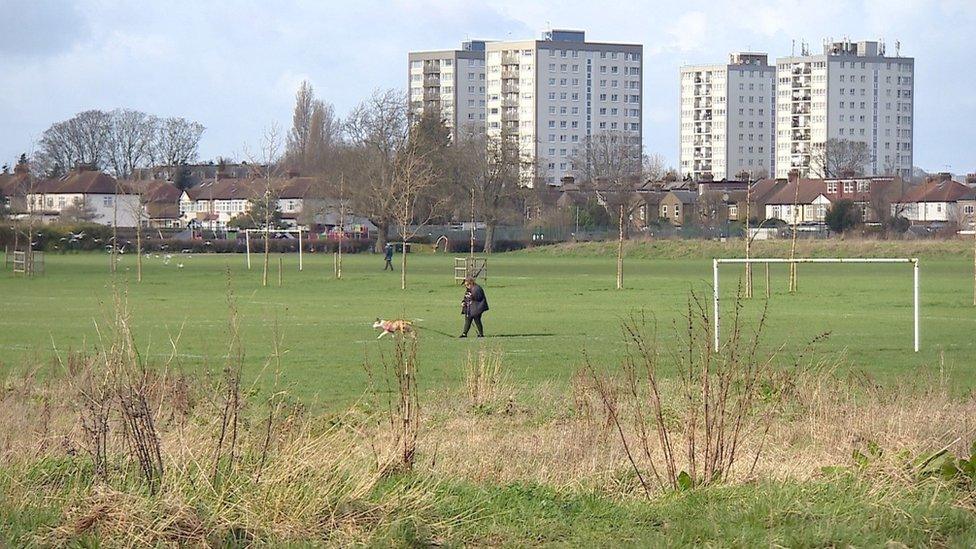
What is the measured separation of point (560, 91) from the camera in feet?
578

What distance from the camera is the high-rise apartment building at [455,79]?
183 metres

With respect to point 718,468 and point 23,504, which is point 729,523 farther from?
point 23,504

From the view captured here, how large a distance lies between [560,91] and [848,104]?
1784 inches

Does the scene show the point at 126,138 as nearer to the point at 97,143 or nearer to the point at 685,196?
the point at 97,143

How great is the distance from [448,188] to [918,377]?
90.0 m

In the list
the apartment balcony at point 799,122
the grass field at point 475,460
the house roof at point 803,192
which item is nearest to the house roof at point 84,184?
the house roof at point 803,192

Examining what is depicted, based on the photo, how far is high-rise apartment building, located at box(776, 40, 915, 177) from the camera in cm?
19112

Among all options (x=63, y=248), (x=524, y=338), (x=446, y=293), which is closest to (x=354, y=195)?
(x=63, y=248)

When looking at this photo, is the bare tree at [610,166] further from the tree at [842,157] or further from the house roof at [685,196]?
the tree at [842,157]

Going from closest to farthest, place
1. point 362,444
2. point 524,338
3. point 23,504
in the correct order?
point 23,504
point 362,444
point 524,338

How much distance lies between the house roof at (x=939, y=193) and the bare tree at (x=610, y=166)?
27.6 meters

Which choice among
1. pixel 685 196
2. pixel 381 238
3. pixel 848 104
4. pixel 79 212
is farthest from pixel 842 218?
pixel 848 104

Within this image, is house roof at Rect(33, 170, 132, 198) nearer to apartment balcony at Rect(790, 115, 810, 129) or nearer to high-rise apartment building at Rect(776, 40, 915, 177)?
high-rise apartment building at Rect(776, 40, 915, 177)

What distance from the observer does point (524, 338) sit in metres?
27.5
